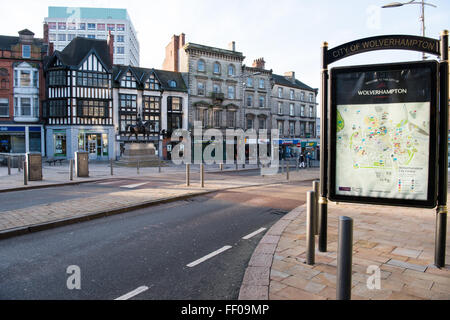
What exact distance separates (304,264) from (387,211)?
4881 millimetres

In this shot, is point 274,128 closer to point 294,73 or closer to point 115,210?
point 294,73

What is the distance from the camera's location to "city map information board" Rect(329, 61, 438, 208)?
13.5 feet

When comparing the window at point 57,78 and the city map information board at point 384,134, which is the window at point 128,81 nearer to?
the window at point 57,78

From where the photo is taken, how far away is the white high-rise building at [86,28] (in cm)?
7850

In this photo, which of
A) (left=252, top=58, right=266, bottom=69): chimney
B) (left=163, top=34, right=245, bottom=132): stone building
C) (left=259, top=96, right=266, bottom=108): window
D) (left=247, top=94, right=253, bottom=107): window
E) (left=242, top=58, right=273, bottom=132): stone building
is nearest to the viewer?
(left=163, top=34, right=245, bottom=132): stone building

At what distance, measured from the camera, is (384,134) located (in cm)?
432

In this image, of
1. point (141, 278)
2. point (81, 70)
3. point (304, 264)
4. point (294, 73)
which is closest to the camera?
point (141, 278)

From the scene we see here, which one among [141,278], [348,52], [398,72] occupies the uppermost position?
[348,52]

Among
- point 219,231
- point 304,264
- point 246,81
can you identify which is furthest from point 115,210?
point 246,81

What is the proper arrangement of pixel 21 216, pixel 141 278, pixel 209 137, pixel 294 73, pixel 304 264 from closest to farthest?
pixel 141 278
pixel 304 264
pixel 21 216
pixel 209 137
pixel 294 73

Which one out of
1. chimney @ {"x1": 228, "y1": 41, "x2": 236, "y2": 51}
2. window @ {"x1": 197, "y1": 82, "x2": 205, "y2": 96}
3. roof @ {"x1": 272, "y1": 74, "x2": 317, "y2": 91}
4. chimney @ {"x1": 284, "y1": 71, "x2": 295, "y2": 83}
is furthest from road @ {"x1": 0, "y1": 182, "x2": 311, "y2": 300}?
chimney @ {"x1": 284, "y1": 71, "x2": 295, "y2": 83}

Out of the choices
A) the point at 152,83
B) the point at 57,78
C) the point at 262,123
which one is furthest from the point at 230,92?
the point at 57,78

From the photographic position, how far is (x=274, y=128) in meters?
49.0

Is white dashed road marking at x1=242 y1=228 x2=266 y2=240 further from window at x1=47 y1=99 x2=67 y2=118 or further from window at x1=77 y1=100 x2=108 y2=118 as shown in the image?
window at x1=47 y1=99 x2=67 y2=118
